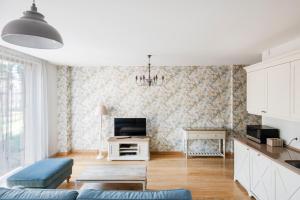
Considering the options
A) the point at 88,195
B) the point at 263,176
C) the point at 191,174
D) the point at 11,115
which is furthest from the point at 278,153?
the point at 11,115

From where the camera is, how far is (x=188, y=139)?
500 centimetres

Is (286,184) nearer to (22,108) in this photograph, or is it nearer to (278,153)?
(278,153)

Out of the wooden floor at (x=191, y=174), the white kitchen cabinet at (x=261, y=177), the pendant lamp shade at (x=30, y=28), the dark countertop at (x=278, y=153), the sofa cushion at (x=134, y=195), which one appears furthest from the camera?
the wooden floor at (x=191, y=174)

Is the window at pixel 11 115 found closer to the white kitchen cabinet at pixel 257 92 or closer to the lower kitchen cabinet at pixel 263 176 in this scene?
the lower kitchen cabinet at pixel 263 176

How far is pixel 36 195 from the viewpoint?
1.49 metres

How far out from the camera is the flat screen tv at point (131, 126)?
16.9 ft

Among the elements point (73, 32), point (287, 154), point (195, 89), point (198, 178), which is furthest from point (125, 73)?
point (287, 154)

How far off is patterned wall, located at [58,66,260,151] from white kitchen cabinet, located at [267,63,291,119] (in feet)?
7.49

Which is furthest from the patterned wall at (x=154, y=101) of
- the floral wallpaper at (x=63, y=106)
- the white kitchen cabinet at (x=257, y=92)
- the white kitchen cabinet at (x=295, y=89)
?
the white kitchen cabinet at (x=295, y=89)

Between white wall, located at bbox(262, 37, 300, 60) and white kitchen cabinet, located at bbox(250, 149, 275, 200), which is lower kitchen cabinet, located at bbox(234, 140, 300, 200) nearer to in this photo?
white kitchen cabinet, located at bbox(250, 149, 275, 200)

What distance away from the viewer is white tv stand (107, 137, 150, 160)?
4.88m

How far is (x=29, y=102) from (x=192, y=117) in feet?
12.8

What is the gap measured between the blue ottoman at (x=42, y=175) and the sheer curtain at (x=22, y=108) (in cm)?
95

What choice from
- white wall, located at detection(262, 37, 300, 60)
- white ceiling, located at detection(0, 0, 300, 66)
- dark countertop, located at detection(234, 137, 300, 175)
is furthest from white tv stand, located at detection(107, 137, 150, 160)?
white wall, located at detection(262, 37, 300, 60)
